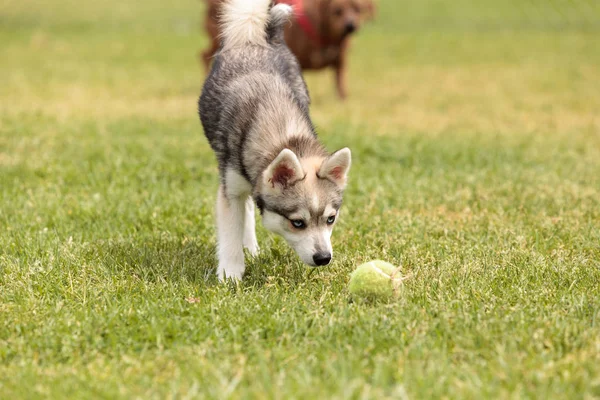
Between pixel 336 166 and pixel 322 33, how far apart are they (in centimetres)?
901

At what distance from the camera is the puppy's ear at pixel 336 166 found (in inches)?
181

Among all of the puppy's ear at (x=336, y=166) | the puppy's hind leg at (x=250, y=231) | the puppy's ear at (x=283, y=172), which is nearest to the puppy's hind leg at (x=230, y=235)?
the puppy's hind leg at (x=250, y=231)

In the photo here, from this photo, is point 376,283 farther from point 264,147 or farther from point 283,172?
point 264,147

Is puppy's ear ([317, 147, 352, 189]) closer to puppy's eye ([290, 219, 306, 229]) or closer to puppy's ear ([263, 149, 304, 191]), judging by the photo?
puppy's ear ([263, 149, 304, 191])

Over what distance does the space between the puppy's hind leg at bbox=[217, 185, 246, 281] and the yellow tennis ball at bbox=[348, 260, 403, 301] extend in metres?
0.92

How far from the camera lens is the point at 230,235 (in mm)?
5105

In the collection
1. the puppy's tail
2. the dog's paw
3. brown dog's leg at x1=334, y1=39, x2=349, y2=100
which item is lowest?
brown dog's leg at x1=334, y1=39, x2=349, y2=100

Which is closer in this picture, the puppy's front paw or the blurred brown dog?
the puppy's front paw

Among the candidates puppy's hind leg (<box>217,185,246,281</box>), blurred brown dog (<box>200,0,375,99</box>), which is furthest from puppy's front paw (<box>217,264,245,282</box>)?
blurred brown dog (<box>200,0,375,99</box>)

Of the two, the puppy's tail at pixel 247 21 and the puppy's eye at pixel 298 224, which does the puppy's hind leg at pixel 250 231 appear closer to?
the puppy's eye at pixel 298 224

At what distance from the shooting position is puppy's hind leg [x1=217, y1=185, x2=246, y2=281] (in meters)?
5.03

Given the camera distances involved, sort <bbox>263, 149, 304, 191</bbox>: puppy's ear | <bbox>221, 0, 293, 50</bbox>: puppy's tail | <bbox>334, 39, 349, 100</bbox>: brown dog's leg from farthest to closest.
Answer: <bbox>334, 39, 349, 100</bbox>: brown dog's leg → <bbox>221, 0, 293, 50</bbox>: puppy's tail → <bbox>263, 149, 304, 191</bbox>: puppy's ear

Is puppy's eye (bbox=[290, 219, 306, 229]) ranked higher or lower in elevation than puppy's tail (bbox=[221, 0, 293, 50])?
lower

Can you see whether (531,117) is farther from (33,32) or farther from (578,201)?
(33,32)
